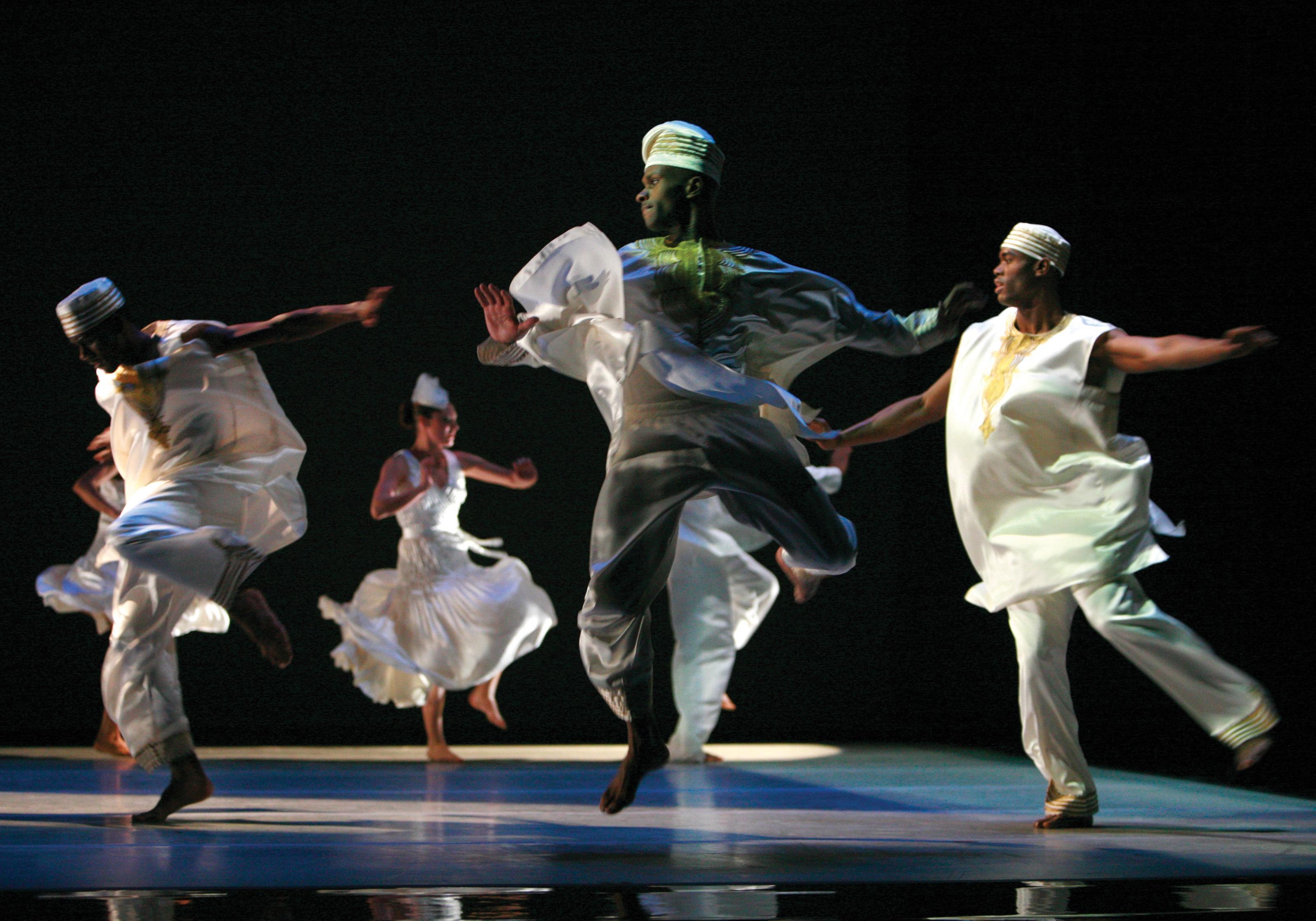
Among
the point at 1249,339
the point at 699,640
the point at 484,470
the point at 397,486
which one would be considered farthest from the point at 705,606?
the point at 1249,339

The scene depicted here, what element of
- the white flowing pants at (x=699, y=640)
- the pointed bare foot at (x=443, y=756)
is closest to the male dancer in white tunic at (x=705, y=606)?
the white flowing pants at (x=699, y=640)

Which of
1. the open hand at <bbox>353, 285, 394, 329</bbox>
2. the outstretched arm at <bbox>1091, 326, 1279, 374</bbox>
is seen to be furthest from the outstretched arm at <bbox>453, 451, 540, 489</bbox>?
the outstretched arm at <bbox>1091, 326, 1279, 374</bbox>

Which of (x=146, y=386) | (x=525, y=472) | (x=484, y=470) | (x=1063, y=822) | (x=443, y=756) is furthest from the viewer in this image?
(x=484, y=470)

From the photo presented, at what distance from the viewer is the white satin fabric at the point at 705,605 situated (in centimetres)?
552

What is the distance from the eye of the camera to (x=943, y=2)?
7035mm

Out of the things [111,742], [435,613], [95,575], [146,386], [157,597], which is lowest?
[111,742]

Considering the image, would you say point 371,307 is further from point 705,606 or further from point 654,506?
point 705,606

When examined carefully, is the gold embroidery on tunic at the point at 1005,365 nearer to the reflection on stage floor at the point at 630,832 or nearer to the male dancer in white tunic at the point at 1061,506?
the male dancer in white tunic at the point at 1061,506

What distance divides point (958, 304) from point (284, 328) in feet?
5.80

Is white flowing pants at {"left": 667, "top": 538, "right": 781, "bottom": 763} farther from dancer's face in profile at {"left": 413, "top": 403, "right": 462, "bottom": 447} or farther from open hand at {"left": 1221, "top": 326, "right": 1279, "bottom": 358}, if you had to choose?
open hand at {"left": 1221, "top": 326, "right": 1279, "bottom": 358}

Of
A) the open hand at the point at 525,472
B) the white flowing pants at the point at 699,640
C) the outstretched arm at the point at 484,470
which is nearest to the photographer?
the white flowing pants at the point at 699,640

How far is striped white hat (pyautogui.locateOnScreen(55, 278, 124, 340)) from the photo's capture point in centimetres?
357

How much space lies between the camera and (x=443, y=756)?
5.75m

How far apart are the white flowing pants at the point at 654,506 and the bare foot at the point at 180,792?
3.63 ft
